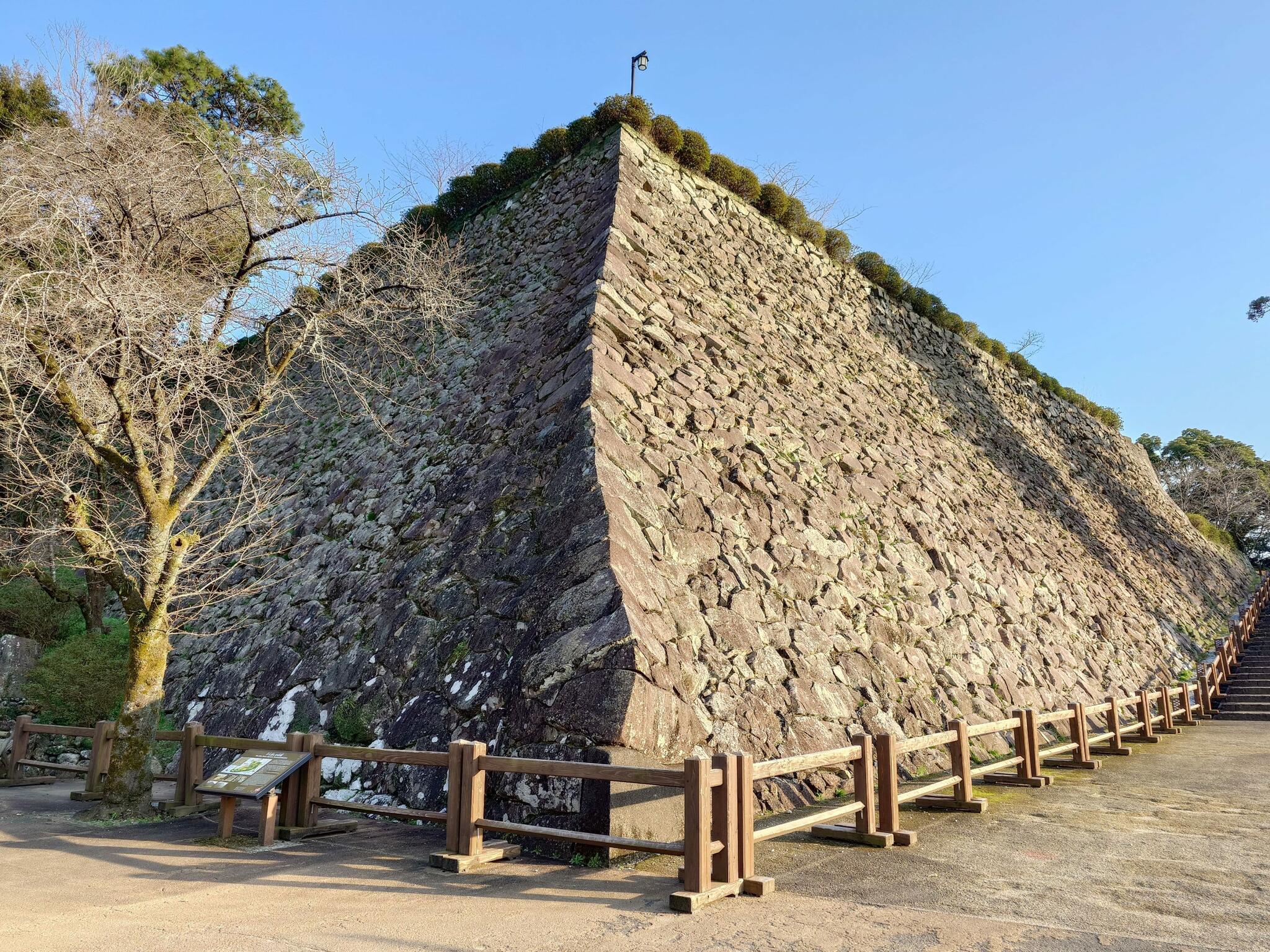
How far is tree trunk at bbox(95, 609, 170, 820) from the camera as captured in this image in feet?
21.6

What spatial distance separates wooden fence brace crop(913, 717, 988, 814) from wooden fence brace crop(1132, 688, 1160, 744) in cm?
623

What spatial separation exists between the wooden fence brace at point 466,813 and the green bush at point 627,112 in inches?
434

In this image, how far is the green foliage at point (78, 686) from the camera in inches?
380

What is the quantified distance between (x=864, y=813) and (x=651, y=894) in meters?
2.01

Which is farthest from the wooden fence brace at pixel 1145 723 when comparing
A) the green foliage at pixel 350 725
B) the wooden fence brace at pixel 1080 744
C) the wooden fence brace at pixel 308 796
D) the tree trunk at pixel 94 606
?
the tree trunk at pixel 94 606

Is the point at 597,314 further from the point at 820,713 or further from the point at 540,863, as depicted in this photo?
the point at 540,863

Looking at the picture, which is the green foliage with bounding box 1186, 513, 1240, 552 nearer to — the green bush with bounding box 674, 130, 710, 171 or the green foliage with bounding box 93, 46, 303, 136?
the green bush with bounding box 674, 130, 710, 171

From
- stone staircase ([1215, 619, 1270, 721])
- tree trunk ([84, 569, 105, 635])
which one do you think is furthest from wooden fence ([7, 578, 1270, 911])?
stone staircase ([1215, 619, 1270, 721])

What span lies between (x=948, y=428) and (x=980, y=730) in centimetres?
959

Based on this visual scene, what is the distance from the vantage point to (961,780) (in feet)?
22.4

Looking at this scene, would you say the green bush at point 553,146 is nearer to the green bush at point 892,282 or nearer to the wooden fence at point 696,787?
the green bush at point 892,282

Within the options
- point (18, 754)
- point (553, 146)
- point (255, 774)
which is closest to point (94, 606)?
point (18, 754)

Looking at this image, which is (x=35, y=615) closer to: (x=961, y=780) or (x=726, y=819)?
(x=726, y=819)

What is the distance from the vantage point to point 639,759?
17.8 feet
